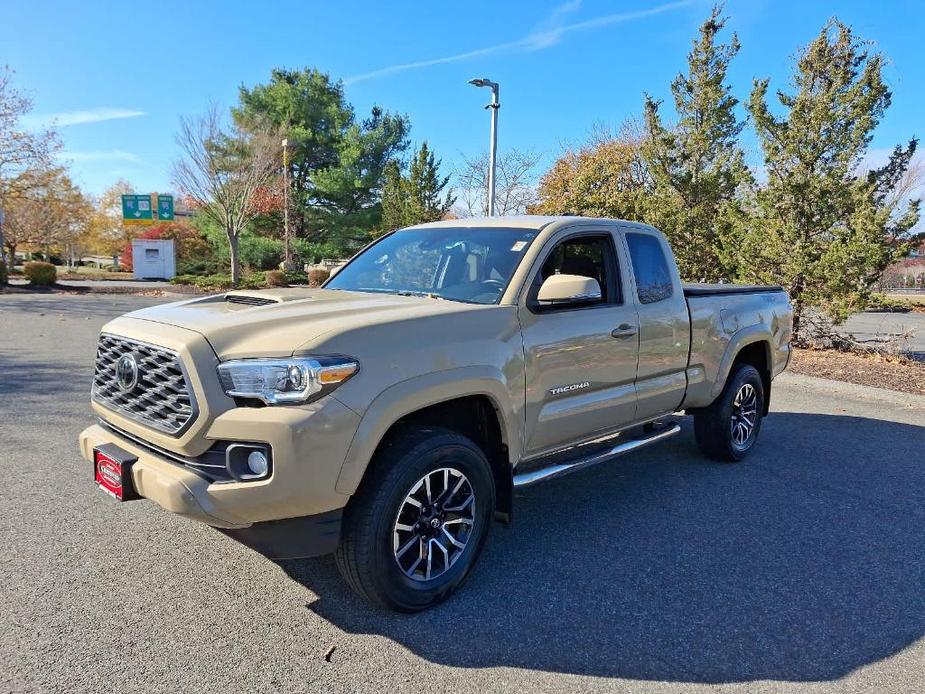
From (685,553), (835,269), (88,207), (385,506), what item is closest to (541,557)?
(685,553)

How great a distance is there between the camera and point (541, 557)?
3.57 meters

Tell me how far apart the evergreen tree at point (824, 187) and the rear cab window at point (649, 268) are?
23.9ft

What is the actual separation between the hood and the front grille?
0.56 ft

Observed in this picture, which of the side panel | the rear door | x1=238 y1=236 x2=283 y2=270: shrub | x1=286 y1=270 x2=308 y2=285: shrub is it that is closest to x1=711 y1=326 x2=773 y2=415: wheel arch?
the side panel

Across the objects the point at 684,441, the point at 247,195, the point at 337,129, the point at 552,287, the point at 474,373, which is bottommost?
the point at 684,441

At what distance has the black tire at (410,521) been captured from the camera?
2.76 meters

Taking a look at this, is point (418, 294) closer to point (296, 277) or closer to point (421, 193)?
point (421, 193)

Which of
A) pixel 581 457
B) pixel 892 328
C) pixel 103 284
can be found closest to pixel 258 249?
pixel 103 284

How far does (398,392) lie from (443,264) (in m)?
1.46

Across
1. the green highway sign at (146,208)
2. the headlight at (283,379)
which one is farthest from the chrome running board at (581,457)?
the green highway sign at (146,208)

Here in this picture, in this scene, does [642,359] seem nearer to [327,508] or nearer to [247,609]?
[327,508]

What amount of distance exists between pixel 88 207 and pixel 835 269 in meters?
52.1

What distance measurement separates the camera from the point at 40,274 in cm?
2497

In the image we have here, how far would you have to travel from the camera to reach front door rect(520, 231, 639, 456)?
348 cm
